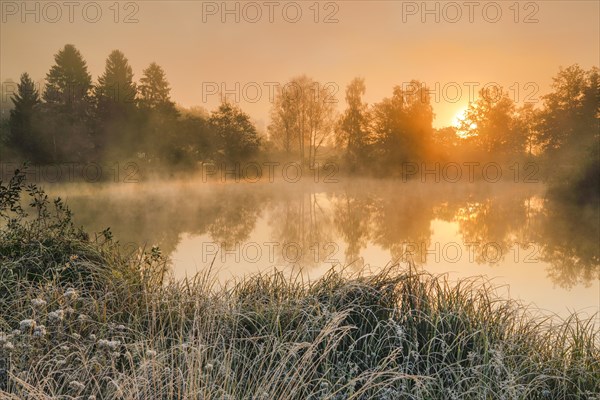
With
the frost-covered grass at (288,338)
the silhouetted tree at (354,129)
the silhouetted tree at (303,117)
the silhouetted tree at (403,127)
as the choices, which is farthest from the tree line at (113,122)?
the frost-covered grass at (288,338)

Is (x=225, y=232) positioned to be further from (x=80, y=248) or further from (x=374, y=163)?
(x=374, y=163)

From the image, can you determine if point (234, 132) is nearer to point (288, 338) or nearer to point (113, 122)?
point (113, 122)

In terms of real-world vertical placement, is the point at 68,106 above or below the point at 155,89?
below

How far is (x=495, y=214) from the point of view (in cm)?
1488

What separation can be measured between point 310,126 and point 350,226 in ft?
52.4

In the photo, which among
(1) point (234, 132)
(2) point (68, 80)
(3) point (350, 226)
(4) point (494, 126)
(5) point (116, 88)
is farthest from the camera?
(4) point (494, 126)

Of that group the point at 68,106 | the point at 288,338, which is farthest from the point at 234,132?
the point at 288,338

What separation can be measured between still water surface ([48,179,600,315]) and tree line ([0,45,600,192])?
390 cm

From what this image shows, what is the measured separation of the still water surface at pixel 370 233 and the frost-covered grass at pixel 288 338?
0.55 meters

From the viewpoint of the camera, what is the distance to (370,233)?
423 inches

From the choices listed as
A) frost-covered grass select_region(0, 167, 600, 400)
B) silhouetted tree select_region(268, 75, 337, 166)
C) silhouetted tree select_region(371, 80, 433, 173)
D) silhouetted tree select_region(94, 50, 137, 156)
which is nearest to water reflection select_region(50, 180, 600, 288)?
frost-covered grass select_region(0, 167, 600, 400)

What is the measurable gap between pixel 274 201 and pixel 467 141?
731 inches

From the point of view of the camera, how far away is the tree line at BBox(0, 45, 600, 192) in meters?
22.4

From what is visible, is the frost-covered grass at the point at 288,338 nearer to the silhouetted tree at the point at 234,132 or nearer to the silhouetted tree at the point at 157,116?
the silhouetted tree at the point at 157,116
